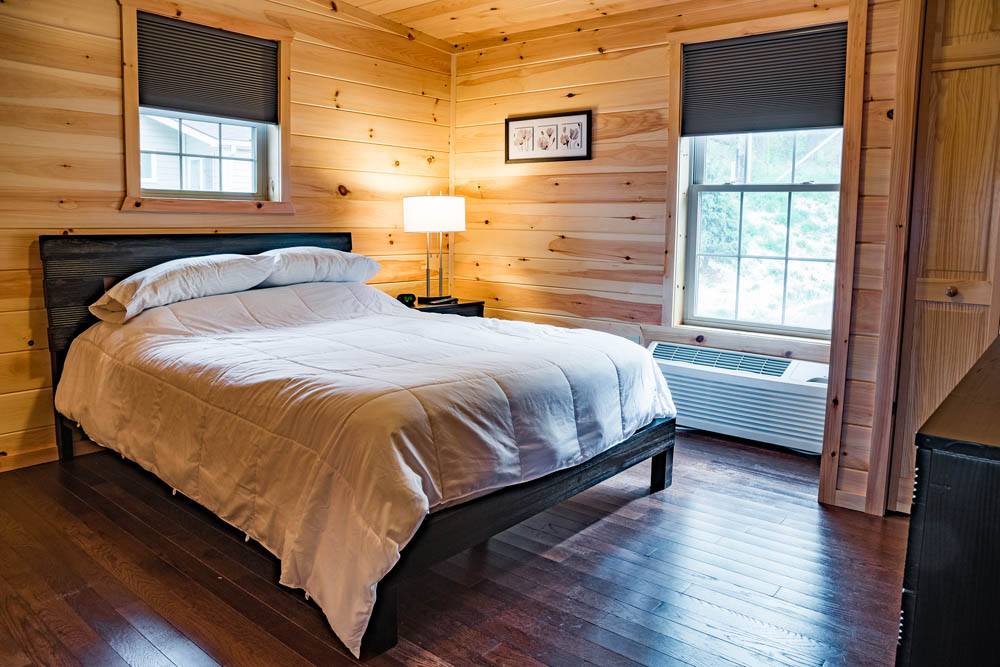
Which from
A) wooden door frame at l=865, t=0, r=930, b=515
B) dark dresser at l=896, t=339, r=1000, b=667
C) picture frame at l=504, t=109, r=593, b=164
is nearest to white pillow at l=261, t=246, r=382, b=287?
picture frame at l=504, t=109, r=593, b=164

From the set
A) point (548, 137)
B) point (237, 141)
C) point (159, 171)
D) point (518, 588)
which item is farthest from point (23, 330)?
point (548, 137)

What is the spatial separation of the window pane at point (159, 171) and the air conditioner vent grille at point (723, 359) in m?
2.70

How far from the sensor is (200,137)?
12.9 ft

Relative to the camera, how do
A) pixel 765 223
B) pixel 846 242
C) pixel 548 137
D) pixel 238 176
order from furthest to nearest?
pixel 548 137 → pixel 238 176 → pixel 765 223 → pixel 846 242

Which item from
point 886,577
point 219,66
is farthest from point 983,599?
point 219,66

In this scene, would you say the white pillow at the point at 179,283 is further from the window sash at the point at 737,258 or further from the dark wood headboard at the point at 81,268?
the window sash at the point at 737,258

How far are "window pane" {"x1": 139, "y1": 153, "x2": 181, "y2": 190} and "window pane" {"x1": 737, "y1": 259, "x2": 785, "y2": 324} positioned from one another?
2.99 m

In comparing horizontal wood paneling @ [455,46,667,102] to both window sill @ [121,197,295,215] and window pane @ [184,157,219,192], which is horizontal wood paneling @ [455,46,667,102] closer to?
window sill @ [121,197,295,215]

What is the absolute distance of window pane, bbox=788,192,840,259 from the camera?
3.79 meters

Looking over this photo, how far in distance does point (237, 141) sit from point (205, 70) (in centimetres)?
41

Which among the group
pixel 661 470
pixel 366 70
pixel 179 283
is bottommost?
pixel 661 470

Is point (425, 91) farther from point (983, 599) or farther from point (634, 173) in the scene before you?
point (983, 599)

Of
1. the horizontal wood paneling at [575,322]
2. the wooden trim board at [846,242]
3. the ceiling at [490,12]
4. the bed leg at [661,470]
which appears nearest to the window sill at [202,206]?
the ceiling at [490,12]

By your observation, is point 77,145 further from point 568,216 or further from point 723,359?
point 723,359
